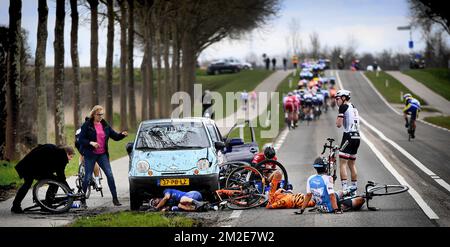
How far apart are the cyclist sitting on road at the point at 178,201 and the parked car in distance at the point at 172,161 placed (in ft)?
0.58

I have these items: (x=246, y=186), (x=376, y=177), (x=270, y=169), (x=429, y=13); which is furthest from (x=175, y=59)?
(x=246, y=186)

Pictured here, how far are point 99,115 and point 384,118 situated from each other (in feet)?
110

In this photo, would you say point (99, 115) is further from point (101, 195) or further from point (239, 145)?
point (239, 145)

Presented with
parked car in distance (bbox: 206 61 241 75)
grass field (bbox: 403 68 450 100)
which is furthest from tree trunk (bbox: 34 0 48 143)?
parked car in distance (bbox: 206 61 241 75)

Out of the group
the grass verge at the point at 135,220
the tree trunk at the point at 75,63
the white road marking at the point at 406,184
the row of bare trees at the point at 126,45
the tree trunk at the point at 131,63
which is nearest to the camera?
the grass verge at the point at 135,220

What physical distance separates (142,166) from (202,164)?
3.33 ft

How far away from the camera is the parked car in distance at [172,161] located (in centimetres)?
1579

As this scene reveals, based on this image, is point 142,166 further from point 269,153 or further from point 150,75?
point 150,75

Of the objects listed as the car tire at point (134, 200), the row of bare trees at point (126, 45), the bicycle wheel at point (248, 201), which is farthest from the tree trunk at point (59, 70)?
the bicycle wheel at point (248, 201)

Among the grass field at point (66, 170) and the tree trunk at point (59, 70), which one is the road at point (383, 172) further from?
the tree trunk at point (59, 70)

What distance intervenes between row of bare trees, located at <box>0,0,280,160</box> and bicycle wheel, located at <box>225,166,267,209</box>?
394 inches

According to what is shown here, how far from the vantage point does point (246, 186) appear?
15.8 m

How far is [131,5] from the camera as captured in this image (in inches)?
1745
